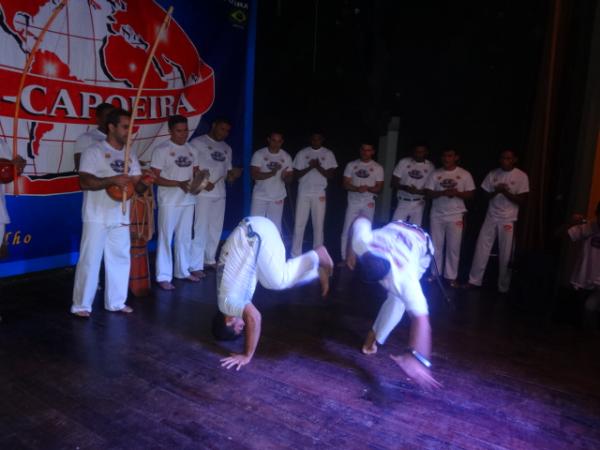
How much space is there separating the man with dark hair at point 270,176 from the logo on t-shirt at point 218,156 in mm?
484

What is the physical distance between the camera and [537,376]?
3.23 meters

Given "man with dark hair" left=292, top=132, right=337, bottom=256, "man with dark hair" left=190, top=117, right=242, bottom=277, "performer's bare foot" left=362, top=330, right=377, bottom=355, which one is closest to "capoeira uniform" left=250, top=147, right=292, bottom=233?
"man with dark hair" left=292, top=132, right=337, bottom=256

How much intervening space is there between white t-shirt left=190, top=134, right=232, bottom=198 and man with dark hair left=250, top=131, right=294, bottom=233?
47 cm

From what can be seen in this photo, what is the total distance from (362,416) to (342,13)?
5.52m

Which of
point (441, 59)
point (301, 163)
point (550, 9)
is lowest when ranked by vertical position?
point (301, 163)

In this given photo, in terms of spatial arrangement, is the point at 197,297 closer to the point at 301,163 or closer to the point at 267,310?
the point at 267,310

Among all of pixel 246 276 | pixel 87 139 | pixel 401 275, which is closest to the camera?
pixel 401 275

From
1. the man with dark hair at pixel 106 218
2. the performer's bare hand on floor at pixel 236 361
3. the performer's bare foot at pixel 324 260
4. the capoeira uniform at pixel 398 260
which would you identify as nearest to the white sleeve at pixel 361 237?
the capoeira uniform at pixel 398 260

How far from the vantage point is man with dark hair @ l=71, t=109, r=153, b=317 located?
3.62 meters

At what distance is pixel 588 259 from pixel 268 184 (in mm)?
3195

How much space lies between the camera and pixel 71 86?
4.54 metres

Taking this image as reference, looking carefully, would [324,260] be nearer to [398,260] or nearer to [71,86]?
[398,260]

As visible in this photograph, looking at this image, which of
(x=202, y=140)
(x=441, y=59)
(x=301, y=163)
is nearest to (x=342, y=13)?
(x=441, y=59)

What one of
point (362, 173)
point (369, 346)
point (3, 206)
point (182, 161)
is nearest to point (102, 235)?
point (3, 206)
